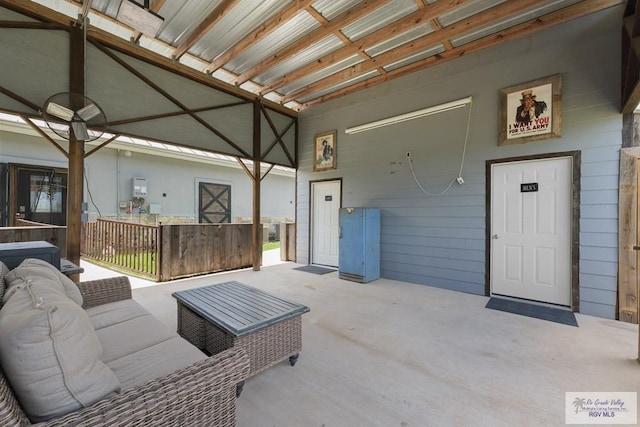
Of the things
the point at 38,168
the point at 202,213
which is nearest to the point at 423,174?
the point at 202,213

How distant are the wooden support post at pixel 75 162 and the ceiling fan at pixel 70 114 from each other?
17 centimetres

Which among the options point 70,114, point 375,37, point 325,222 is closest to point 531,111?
point 375,37

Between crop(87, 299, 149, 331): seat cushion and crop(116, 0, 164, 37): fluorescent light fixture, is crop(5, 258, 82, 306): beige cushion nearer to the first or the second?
crop(87, 299, 149, 331): seat cushion

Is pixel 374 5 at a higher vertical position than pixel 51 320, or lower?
higher

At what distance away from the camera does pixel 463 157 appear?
4.48m

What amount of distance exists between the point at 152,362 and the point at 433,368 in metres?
2.08

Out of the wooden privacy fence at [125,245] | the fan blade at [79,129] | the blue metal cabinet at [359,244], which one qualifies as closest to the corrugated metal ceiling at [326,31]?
the fan blade at [79,129]

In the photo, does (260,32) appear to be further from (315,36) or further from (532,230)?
(532,230)

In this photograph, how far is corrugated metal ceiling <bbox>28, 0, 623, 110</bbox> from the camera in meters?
3.49

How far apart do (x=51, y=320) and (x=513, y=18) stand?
545 cm

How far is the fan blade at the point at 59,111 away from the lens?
333 centimetres

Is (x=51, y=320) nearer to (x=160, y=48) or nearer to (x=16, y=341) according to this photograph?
(x=16, y=341)

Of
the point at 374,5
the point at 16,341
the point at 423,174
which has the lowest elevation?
the point at 16,341

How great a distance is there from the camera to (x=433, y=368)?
2307 millimetres
